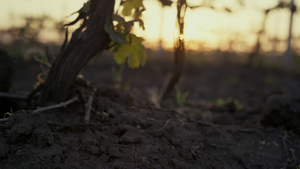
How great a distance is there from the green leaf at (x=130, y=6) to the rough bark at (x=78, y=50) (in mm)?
186

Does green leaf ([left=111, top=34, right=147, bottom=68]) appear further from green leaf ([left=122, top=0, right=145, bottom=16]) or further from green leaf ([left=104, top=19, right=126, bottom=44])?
green leaf ([left=122, top=0, right=145, bottom=16])

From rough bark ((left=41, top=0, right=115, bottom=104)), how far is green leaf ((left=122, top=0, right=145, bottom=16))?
186mm

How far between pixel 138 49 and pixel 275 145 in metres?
1.63

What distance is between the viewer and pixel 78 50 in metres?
2.26

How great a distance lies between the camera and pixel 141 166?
1.84 metres

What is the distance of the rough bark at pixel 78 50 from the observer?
224 cm

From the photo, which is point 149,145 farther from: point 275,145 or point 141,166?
point 275,145

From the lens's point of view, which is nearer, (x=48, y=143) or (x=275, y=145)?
(x=48, y=143)

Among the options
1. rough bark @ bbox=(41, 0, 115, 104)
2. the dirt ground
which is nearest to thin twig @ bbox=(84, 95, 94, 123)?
the dirt ground

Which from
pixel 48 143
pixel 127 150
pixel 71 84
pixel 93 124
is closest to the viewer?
pixel 48 143

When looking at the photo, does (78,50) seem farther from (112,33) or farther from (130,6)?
(130,6)

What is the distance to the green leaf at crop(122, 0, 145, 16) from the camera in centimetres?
238

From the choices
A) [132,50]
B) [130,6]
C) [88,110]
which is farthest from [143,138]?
[130,6]

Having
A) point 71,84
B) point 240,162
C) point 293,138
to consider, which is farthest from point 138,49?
point 293,138
